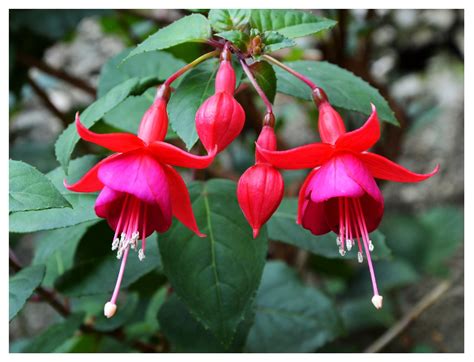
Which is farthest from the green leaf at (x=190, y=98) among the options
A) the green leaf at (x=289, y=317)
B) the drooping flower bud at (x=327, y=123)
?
the green leaf at (x=289, y=317)

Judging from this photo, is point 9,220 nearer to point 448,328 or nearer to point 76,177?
point 76,177

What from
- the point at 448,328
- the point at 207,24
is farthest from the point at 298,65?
the point at 448,328

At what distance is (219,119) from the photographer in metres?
0.68

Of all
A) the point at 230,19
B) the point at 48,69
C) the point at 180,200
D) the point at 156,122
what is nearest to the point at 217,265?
the point at 180,200

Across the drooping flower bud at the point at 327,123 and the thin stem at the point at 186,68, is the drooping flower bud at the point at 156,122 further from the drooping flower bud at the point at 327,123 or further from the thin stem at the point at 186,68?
the drooping flower bud at the point at 327,123

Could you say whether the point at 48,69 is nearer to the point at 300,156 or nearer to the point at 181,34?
the point at 181,34

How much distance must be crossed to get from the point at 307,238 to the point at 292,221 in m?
0.04

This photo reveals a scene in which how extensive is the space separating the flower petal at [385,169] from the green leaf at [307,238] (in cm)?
25

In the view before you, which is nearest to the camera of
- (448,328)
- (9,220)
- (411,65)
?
(9,220)

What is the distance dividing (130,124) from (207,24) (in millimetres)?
262

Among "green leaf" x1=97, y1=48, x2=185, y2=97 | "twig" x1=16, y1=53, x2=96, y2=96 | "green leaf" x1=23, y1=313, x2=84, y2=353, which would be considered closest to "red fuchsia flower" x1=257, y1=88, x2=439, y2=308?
"green leaf" x1=97, y1=48, x2=185, y2=97

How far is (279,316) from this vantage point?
1.13 metres

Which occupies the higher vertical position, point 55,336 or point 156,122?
point 156,122

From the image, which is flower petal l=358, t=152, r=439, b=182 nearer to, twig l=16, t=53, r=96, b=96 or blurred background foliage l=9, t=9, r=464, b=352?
blurred background foliage l=9, t=9, r=464, b=352
